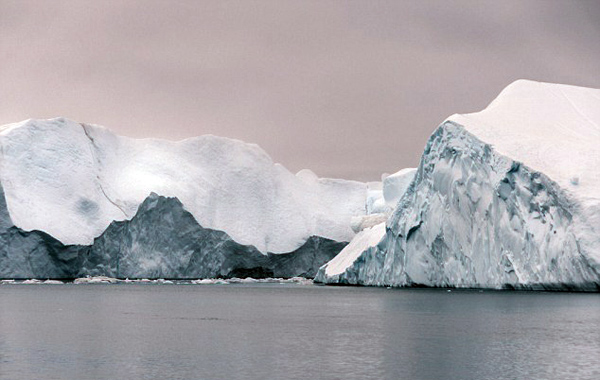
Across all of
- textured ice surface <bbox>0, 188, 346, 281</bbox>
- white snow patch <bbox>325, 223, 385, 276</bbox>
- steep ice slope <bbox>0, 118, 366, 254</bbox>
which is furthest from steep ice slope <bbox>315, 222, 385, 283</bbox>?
steep ice slope <bbox>0, 118, 366, 254</bbox>

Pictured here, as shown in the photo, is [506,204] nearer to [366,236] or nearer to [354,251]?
[366,236]

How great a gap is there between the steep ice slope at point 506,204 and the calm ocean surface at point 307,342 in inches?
211

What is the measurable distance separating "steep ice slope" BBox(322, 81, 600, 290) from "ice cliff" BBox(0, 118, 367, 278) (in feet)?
70.1

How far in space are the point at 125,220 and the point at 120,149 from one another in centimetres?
1114

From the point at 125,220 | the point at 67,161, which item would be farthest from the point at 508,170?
the point at 67,161

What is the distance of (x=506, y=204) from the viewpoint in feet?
124

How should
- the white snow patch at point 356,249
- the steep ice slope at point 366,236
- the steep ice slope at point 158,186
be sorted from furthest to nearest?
the steep ice slope at point 158,186, the steep ice slope at point 366,236, the white snow patch at point 356,249

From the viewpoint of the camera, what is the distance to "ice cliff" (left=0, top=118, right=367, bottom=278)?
2336 inches

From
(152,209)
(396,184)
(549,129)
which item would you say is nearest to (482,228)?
(549,129)

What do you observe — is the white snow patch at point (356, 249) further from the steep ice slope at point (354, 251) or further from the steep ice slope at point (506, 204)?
the steep ice slope at point (506, 204)

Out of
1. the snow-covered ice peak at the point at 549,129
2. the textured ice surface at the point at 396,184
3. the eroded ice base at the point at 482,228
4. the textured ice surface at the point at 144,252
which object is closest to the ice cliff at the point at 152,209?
the textured ice surface at the point at 144,252

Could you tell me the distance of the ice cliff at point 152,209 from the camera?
59.3 m

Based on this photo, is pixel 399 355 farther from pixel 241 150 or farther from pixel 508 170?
pixel 241 150

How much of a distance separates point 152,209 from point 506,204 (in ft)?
110
